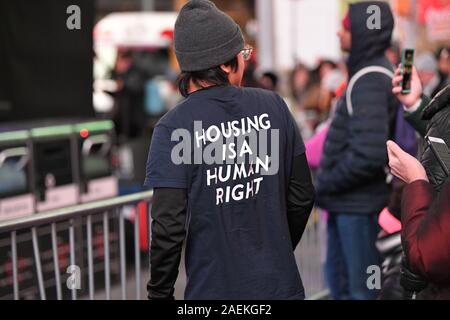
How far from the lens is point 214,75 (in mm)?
3273

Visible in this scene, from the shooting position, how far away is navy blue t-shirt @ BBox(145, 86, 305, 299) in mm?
3186

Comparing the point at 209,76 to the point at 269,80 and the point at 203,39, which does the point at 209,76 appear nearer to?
the point at 203,39

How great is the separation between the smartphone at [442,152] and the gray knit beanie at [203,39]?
82 centimetres

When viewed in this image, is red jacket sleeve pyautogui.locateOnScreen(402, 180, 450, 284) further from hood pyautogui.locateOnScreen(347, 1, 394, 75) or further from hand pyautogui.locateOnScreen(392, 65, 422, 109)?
hood pyautogui.locateOnScreen(347, 1, 394, 75)

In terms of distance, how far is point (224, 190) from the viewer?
320cm

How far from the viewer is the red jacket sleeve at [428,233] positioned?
276 cm

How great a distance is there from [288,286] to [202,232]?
397mm

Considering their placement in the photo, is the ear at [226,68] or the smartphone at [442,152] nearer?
the smartphone at [442,152]

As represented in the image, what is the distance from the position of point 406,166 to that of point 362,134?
6.82ft

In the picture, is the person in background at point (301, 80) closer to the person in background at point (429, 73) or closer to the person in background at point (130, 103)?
the person in background at point (130, 103)

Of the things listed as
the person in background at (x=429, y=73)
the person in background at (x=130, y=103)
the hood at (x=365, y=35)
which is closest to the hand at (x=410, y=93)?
the hood at (x=365, y=35)

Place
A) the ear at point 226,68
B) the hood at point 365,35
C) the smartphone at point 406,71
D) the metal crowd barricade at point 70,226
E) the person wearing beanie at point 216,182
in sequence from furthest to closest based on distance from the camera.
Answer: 1. the hood at point 365,35
2. the metal crowd barricade at point 70,226
3. the smartphone at point 406,71
4. the ear at point 226,68
5. the person wearing beanie at point 216,182
